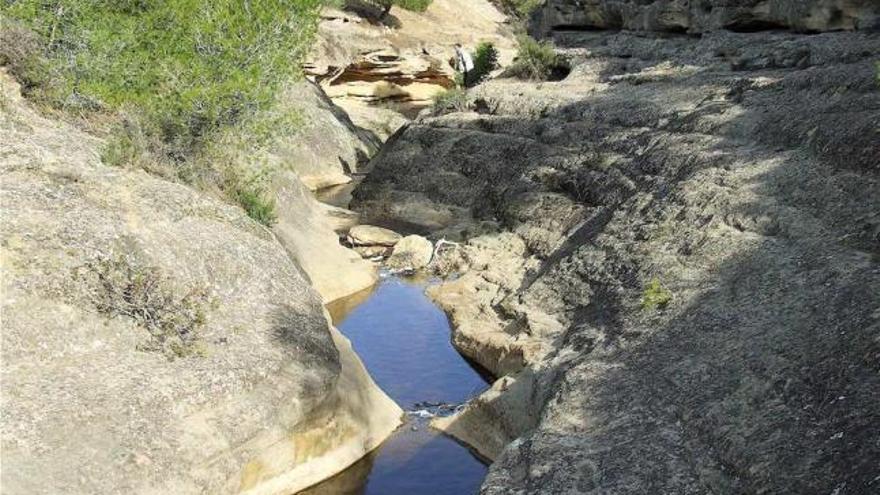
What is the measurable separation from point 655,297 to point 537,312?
19.5ft

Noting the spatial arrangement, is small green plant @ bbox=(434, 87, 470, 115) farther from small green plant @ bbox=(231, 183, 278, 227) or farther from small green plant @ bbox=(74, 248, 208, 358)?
small green plant @ bbox=(74, 248, 208, 358)

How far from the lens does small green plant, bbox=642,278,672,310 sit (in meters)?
19.8

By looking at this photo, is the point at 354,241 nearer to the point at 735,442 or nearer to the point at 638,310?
the point at 638,310

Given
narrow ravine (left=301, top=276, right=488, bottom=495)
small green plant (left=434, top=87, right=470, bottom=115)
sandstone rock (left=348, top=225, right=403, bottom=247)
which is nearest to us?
narrow ravine (left=301, top=276, right=488, bottom=495)

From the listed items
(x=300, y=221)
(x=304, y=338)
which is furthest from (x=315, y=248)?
(x=304, y=338)

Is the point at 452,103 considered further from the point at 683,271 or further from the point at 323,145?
the point at 683,271

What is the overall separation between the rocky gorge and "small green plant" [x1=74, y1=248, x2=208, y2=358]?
4 cm

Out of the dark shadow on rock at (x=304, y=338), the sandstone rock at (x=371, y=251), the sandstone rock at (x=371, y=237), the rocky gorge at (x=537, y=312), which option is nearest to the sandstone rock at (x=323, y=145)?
the sandstone rock at (x=371, y=237)

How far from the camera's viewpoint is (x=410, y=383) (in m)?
23.8

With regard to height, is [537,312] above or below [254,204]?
below

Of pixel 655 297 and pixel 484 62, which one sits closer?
pixel 655 297

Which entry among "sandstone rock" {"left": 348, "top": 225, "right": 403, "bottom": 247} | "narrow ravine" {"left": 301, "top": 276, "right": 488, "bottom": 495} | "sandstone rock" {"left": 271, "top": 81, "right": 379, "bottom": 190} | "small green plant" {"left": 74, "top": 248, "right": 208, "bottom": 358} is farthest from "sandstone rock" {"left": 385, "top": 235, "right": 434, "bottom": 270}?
"small green plant" {"left": 74, "top": 248, "right": 208, "bottom": 358}

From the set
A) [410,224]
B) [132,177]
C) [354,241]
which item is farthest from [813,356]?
[410,224]

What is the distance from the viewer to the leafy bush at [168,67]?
983 inches
